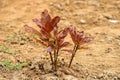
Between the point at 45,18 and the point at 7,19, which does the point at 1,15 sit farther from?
the point at 45,18

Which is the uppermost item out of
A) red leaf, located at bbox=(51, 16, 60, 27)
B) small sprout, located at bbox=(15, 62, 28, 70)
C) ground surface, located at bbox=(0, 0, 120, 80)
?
red leaf, located at bbox=(51, 16, 60, 27)

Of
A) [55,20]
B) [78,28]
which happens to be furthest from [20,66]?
[78,28]

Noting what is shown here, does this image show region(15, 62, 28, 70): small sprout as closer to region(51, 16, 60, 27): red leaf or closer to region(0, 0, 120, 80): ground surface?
region(0, 0, 120, 80): ground surface

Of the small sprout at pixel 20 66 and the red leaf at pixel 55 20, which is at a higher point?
the red leaf at pixel 55 20

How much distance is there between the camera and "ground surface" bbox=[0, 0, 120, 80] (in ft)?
11.8

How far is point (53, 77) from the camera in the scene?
3455 millimetres

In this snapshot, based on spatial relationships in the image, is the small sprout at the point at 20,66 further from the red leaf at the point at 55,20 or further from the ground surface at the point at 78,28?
the red leaf at the point at 55,20

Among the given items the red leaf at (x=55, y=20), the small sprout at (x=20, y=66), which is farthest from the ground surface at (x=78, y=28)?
the red leaf at (x=55, y=20)

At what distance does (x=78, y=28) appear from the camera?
5004 millimetres

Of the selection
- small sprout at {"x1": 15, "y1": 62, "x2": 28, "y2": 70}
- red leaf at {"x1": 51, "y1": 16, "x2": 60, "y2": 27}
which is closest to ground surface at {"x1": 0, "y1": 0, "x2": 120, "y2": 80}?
small sprout at {"x1": 15, "y1": 62, "x2": 28, "y2": 70}

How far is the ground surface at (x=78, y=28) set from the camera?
11.8 feet

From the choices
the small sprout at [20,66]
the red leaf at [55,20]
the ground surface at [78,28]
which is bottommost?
the ground surface at [78,28]

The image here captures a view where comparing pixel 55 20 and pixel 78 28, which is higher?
pixel 55 20

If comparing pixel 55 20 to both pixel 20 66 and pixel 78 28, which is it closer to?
pixel 20 66
